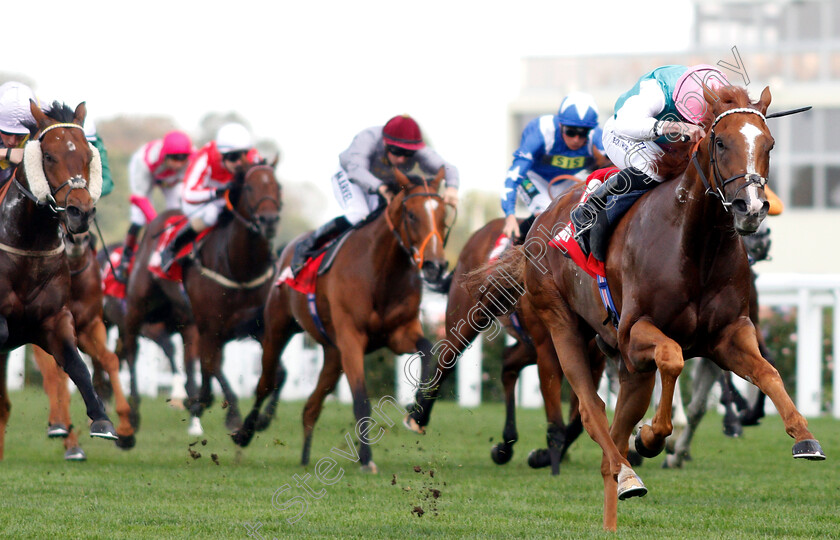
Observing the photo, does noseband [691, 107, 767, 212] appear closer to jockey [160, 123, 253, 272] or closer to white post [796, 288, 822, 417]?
jockey [160, 123, 253, 272]

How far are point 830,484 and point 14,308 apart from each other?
4.47 meters

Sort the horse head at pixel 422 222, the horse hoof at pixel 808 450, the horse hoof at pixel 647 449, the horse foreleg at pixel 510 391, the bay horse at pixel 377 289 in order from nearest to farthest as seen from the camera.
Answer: the horse hoof at pixel 808 450 < the horse hoof at pixel 647 449 < the horse head at pixel 422 222 < the bay horse at pixel 377 289 < the horse foreleg at pixel 510 391

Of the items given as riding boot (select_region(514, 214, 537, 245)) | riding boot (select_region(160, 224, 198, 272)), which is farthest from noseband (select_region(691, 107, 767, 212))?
riding boot (select_region(160, 224, 198, 272))

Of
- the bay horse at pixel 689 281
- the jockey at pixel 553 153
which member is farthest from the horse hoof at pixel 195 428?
the bay horse at pixel 689 281

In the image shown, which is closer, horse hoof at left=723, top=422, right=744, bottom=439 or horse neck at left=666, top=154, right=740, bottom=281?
horse neck at left=666, top=154, right=740, bottom=281

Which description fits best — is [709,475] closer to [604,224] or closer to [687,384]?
[604,224]

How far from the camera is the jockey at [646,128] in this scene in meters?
4.79

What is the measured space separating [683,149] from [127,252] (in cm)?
719

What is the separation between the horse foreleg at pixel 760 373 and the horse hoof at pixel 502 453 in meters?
2.94

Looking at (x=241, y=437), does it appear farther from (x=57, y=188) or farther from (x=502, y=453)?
(x=57, y=188)

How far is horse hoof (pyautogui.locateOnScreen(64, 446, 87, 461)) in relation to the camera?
754cm

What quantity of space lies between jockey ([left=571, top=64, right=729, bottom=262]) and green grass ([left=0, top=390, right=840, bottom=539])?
1.35 m

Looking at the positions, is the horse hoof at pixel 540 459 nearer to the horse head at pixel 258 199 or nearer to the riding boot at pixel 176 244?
the horse head at pixel 258 199

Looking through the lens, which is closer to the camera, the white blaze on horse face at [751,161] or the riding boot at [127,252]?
the white blaze on horse face at [751,161]
